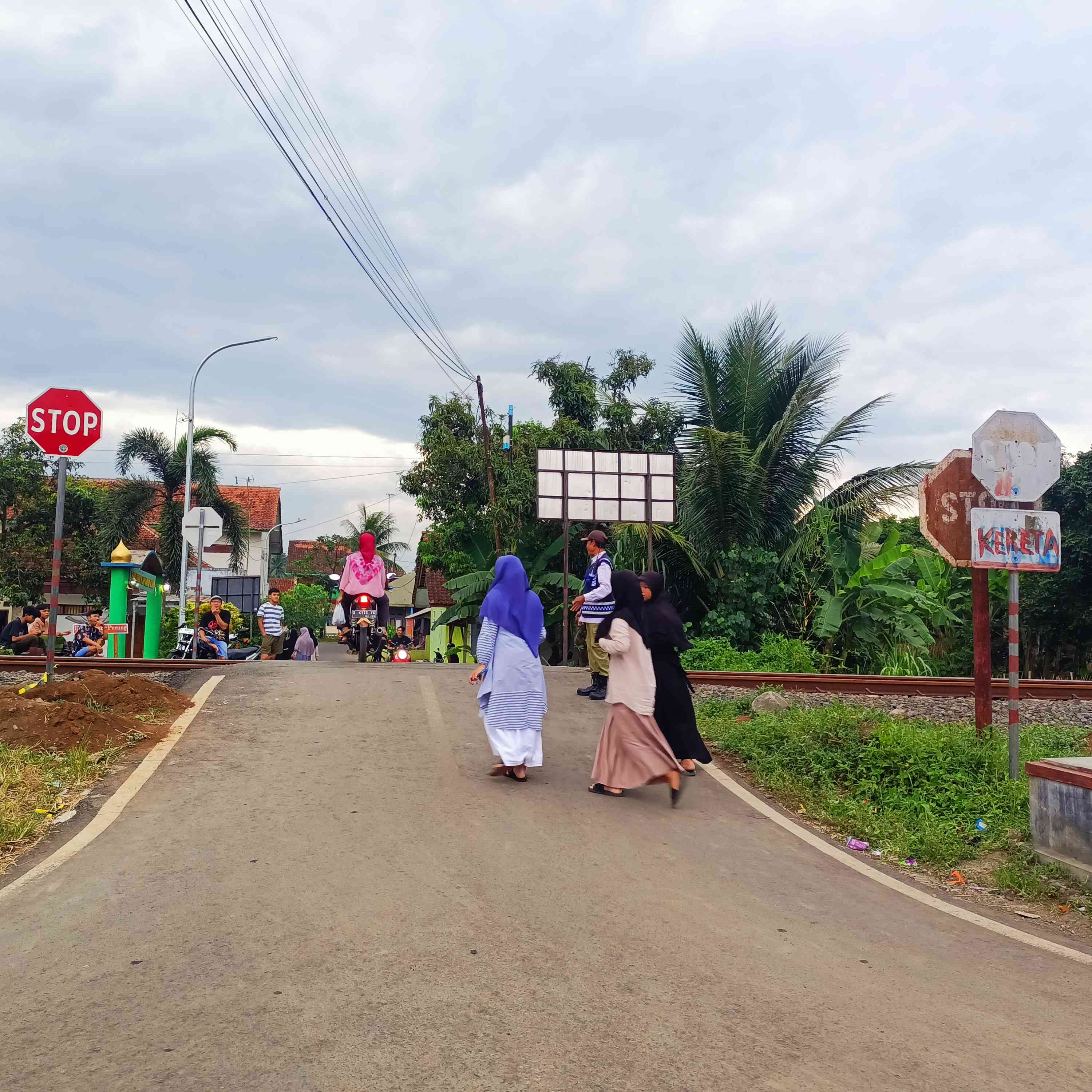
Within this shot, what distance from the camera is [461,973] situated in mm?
4027

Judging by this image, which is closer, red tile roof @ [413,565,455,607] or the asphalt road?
the asphalt road

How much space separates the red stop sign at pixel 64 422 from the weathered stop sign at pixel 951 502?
26.3 ft

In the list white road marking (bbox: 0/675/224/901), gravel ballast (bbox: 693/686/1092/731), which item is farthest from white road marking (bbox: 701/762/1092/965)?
white road marking (bbox: 0/675/224/901)

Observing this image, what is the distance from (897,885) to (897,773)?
2244 millimetres

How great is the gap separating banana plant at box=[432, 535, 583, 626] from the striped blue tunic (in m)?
14.4

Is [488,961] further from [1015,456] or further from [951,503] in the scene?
[951,503]

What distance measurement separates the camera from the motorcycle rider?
16.0 m

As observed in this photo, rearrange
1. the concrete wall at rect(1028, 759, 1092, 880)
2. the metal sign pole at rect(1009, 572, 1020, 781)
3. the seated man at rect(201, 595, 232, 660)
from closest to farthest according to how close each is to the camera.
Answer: the concrete wall at rect(1028, 759, 1092, 880)
the metal sign pole at rect(1009, 572, 1020, 781)
the seated man at rect(201, 595, 232, 660)

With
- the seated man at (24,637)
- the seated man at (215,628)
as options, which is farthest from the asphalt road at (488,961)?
the seated man at (24,637)

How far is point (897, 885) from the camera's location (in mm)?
6109

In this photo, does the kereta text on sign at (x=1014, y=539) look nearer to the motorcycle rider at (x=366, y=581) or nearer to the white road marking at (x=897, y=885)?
the white road marking at (x=897, y=885)

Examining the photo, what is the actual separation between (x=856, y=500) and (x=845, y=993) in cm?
1654

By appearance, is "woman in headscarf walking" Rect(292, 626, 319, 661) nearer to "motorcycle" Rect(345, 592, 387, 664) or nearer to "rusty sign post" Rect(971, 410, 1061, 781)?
"motorcycle" Rect(345, 592, 387, 664)

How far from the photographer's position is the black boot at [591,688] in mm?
11891
